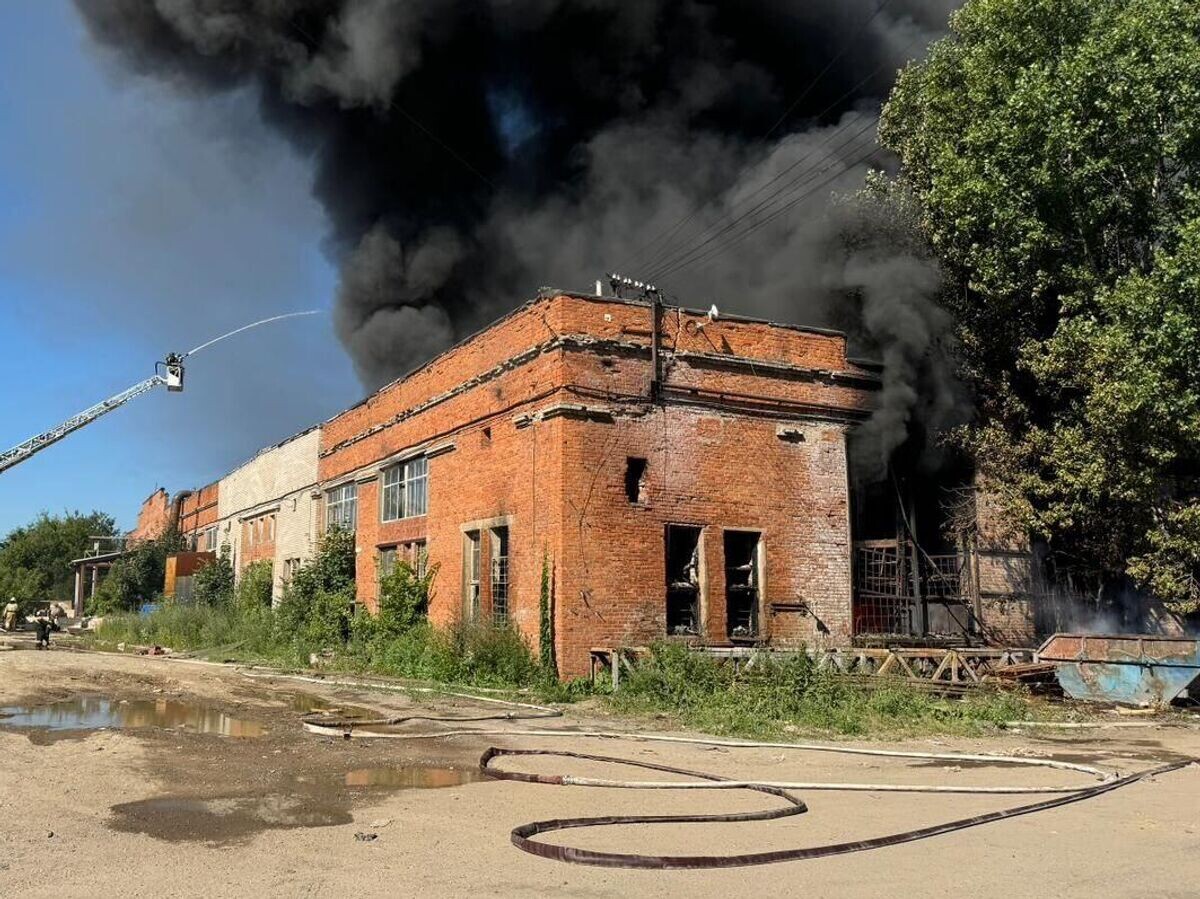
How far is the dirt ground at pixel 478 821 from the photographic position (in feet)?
16.4

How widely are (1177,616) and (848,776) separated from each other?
1043 centimetres

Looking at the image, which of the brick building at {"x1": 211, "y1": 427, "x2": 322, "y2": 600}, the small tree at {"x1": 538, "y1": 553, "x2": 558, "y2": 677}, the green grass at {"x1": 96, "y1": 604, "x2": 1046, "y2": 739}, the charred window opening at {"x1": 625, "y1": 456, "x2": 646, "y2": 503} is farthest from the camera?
the brick building at {"x1": 211, "y1": 427, "x2": 322, "y2": 600}

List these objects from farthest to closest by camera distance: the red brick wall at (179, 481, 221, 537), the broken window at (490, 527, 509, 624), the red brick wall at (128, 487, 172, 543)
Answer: the red brick wall at (128, 487, 172, 543) → the red brick wall at (179, 481, 221, 537) → the broken window at (490, 527, 509, 624)

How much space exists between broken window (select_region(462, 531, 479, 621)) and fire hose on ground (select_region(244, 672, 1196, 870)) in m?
5.54

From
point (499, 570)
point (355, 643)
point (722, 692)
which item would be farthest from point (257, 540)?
point (722, 692)

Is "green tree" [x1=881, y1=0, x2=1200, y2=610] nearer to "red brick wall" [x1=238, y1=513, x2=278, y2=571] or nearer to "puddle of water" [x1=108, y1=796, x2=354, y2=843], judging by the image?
"puddle of water" [x1=108, y1=796, x2=354, y2=843]

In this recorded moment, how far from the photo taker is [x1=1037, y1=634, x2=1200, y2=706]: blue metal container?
12938 mm

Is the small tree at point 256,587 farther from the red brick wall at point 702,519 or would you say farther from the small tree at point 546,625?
the red brick wall at point 702,519

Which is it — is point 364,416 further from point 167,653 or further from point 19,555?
point 19,555

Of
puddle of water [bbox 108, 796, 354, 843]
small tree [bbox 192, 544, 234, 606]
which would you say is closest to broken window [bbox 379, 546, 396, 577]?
small tree [bbox 192, 544, 234, 606]

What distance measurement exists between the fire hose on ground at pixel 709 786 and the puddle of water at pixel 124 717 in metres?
1.05

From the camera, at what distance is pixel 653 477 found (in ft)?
50.1

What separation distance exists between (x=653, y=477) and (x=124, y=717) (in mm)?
8151

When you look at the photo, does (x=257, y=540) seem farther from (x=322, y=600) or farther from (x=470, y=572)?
(x=470, y=572)
